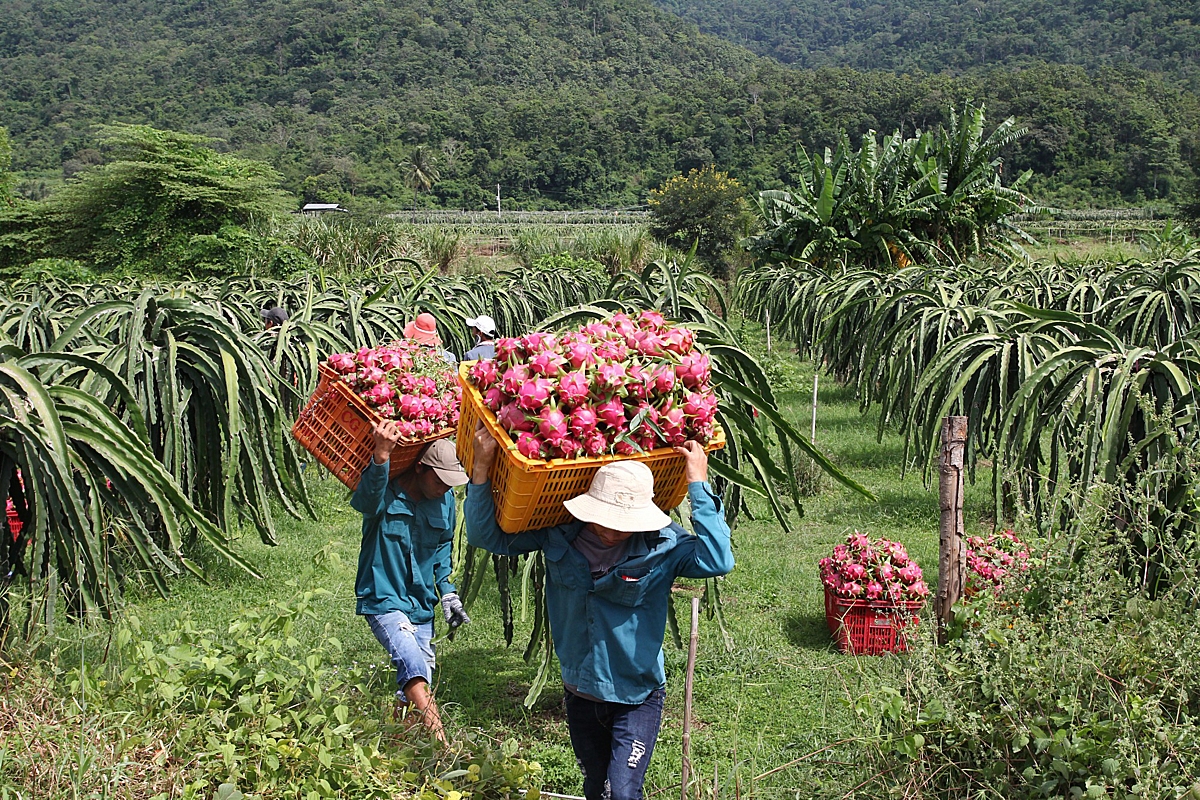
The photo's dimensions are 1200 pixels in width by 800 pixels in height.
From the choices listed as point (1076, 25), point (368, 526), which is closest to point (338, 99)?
point (1076, 25)

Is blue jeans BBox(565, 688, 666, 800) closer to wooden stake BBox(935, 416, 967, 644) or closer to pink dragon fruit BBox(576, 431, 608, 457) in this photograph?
pink dragon fruit BBox(576, 431, 608, 457)

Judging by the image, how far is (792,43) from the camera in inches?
5684

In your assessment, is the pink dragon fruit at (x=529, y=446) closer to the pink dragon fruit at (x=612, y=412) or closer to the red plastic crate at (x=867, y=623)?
the pink dragon fruit at (x=612, y=412)

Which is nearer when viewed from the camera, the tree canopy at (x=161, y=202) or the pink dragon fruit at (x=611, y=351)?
the pink dragon fruit at (x=611, y=351)

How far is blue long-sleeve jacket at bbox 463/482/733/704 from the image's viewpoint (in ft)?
9.22

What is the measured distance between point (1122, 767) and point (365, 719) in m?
2.17

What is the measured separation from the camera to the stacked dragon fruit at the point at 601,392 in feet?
8.47

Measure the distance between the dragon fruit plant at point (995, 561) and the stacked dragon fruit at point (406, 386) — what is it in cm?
209

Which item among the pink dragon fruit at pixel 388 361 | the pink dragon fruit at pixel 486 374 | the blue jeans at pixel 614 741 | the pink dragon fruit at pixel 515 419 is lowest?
the blue jeans at pixel 614 741

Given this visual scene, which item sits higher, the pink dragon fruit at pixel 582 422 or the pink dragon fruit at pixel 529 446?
the pink dragon fruit at pixel 582 422

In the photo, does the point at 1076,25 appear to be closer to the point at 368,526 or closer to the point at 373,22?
the point at 373,22

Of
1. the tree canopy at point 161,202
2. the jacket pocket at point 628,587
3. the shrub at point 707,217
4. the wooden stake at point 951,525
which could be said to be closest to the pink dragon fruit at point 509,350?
the jacket pocket at point 628,587

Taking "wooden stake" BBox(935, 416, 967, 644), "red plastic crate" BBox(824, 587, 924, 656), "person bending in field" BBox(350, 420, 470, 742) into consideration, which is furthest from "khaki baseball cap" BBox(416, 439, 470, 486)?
"red plastic crate" BBox(824, 587, 924, 656)

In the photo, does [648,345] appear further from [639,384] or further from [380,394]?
[380,394]
